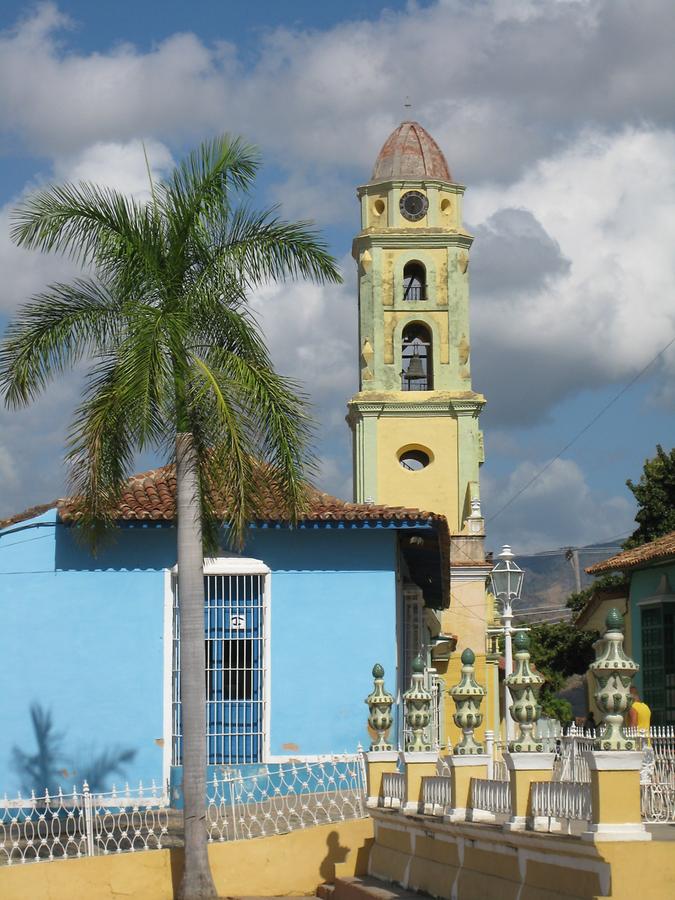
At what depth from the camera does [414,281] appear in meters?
33.3

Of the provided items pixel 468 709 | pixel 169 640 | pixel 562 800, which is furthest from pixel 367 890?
pixel 169 640

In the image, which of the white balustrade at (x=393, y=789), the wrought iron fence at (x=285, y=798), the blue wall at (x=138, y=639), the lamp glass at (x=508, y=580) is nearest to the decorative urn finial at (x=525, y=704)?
the white balustrade at (x=393, y=789)

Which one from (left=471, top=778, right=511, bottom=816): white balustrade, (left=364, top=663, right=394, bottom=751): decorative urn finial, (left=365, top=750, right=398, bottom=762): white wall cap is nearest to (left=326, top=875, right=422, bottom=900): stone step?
(left=365, top=750, right=398, bottom=762): white wall cap

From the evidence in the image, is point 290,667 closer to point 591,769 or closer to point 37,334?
point 37,334

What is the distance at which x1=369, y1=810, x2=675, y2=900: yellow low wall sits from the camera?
791 centimetres

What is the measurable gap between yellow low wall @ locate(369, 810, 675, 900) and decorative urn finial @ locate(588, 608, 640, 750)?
0.56 metres

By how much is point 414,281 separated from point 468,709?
2348cm

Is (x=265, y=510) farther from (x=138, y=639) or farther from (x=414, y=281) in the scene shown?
(x=414, y=281)

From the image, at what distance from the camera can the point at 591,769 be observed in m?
8.04

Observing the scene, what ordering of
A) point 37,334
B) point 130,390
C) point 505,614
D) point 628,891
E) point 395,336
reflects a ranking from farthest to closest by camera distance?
point 395,336 → point 505,614 → point 37,334 → point 130,390 → point 628,891

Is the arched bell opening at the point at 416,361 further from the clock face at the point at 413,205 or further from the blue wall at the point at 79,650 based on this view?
the blue wall at the point at 79,650

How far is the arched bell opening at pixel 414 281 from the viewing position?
109 feet

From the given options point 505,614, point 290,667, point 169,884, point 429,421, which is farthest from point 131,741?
point 429,421

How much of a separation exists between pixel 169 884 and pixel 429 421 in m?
20.4
